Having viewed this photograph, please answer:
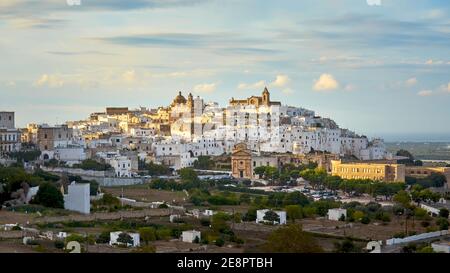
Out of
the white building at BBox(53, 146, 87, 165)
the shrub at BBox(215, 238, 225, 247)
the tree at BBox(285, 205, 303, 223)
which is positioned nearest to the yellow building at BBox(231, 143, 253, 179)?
the white building at BBox(53, 146, 87, 165)

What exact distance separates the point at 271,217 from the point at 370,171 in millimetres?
7080

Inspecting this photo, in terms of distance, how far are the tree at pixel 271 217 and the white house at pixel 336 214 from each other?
800 millimetres

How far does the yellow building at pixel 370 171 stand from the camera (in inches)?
547

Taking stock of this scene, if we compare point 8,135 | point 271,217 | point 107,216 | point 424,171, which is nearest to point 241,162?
point 424,171

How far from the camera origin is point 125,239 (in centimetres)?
556

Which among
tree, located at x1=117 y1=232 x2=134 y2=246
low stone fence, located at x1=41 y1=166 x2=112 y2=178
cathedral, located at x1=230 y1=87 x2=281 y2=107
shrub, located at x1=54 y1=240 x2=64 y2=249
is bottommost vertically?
tree, located at x1=117 y1=232 x2=134 y2=246

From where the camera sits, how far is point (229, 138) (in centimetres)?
1842

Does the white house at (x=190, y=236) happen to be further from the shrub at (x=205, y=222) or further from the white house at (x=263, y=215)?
the white house at (x=263, y=215)

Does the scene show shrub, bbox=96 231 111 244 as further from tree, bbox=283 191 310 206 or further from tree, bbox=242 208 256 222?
tree, bbox=283 191 310 206

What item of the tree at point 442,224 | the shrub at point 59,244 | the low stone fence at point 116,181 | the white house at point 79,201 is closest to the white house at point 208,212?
the white house at point 79,201

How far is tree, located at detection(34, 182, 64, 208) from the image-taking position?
783cm

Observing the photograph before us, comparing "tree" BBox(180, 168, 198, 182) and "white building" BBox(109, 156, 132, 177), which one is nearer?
"tree" BBox(180, 168, 198, 182)

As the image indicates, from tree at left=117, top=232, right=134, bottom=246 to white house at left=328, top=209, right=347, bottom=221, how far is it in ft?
9.25

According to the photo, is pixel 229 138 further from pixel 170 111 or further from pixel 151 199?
pixel 151 199
